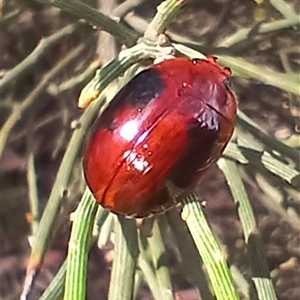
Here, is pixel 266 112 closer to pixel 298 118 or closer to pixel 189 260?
pixel 298 118

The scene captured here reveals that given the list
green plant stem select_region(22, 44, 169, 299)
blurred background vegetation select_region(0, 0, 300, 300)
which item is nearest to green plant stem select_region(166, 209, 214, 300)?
green plant stem select_region(22, 44, 169, 299)

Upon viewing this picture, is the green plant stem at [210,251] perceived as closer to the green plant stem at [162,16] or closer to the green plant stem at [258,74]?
the green plant stem at [162,16]

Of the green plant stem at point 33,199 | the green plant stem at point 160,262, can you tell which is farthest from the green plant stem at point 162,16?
the green plant stem at point 33,199

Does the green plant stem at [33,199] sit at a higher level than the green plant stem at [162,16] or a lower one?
higher

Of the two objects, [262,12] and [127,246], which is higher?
[262,12]

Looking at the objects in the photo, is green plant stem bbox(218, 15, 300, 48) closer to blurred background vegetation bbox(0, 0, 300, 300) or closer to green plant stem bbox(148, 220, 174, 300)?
blurred background vegetation bbox(0, 0, 300, 300)

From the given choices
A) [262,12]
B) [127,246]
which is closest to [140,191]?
[127,246]
